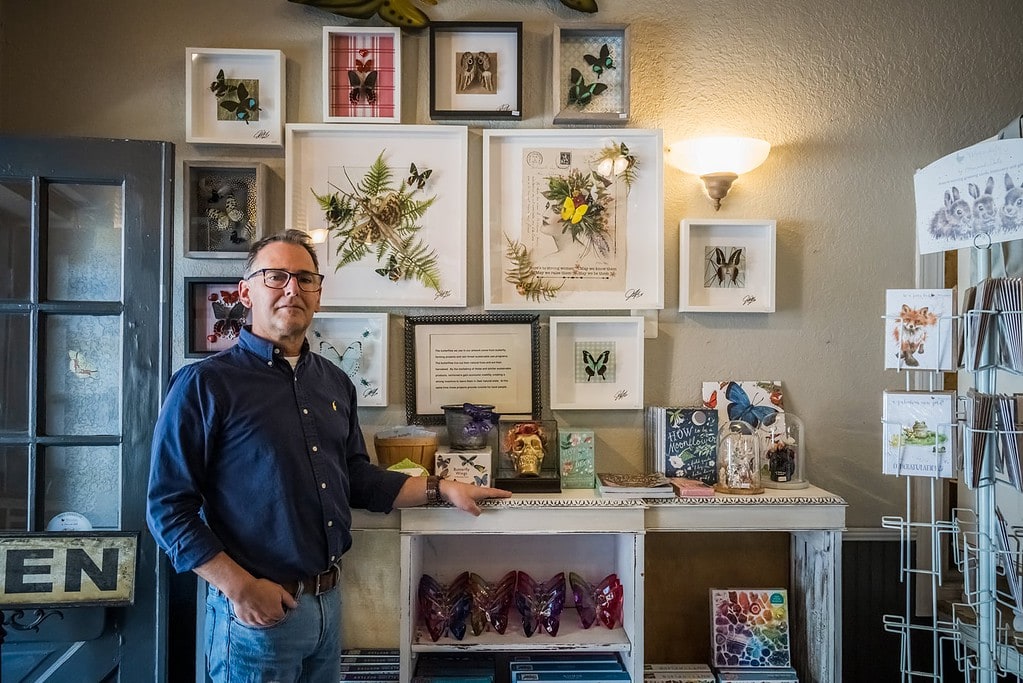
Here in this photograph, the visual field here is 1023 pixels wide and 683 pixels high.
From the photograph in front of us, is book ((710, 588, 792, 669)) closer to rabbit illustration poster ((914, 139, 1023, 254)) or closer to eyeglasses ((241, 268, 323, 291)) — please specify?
rabbit illustration poster ((914, 139, 1023, 254))

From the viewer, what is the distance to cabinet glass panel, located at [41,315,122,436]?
226 centimetres

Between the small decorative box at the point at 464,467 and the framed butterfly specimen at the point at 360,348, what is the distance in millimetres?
368

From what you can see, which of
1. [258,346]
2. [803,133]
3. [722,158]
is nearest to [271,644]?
[258,346]

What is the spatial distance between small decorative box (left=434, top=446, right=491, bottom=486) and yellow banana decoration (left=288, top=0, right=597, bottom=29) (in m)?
1.49

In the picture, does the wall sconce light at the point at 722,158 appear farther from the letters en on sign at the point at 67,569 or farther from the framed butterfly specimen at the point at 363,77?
the letters en on sign at the point at 67,569

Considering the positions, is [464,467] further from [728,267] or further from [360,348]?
[728,267]

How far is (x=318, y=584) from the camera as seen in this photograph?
1.79m

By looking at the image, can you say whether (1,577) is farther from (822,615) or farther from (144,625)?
(822,615)

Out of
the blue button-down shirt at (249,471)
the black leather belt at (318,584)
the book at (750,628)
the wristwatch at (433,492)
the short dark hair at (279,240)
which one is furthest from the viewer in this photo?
the book at (750,628)

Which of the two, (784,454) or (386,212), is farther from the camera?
(386,212)

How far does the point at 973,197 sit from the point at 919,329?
1.28 ft

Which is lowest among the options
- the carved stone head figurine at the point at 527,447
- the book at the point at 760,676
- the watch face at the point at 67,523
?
the book at the point at 760,676

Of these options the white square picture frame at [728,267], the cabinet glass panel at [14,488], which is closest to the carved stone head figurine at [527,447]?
the white square picture frame at [728,267]

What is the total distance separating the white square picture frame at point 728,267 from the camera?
2.48m
